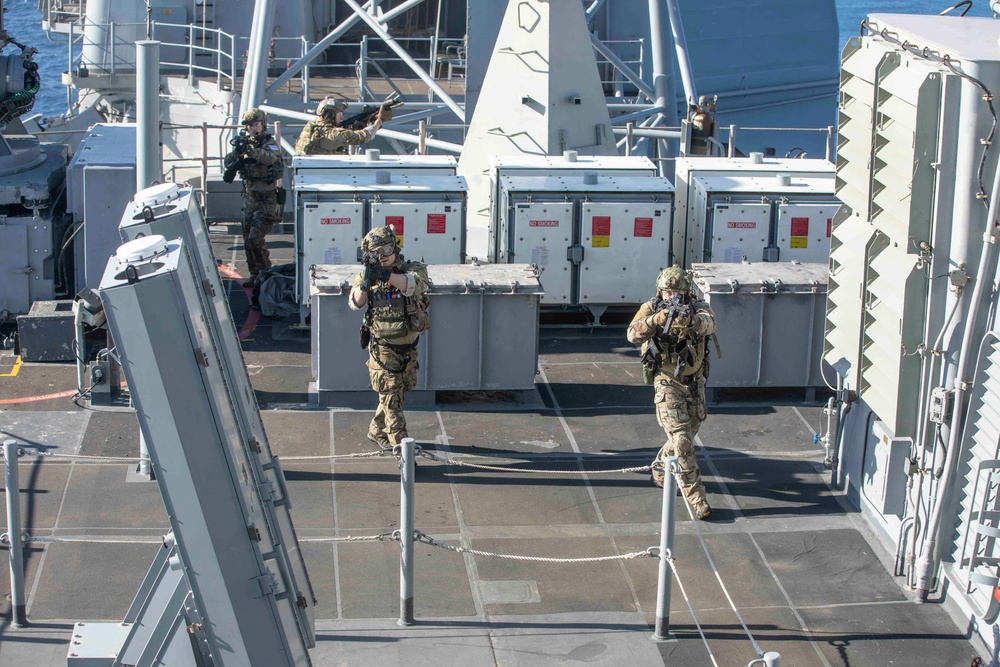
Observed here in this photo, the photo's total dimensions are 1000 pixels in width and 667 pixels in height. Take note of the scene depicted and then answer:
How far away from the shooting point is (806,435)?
1112 cm

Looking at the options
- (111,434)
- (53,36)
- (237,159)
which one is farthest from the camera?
(53,36)

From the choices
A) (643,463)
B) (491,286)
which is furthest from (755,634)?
(491,286)

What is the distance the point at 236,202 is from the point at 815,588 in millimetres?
11619

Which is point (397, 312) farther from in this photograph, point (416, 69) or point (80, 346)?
point (416, 69)

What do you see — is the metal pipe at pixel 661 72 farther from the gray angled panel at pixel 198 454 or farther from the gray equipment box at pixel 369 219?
the gray angled panel at pixel 198 454

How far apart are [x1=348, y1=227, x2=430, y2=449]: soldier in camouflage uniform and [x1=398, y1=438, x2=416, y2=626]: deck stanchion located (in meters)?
2.46

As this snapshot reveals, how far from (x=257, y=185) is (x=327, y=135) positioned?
1.44 meters

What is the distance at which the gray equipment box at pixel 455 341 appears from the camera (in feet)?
37.1

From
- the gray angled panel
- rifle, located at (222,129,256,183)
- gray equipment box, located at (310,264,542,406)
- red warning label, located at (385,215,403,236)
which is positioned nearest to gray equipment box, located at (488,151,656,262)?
red warning label, located at (385,215,403,236)

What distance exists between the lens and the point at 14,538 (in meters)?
7.40

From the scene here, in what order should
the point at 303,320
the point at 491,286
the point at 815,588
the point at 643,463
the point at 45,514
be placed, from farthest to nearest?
the point at 303,320 → the point at 491,286 → the point at 643,463 → the point at 45,514 → the point at 815,588

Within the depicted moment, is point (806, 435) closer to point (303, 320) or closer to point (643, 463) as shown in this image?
point (643, 463)

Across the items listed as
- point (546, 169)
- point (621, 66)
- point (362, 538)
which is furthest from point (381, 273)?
point (621, 66)

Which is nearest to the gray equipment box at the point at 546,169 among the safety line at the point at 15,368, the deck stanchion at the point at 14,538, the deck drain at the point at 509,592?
the safety line at the point at 15,368
